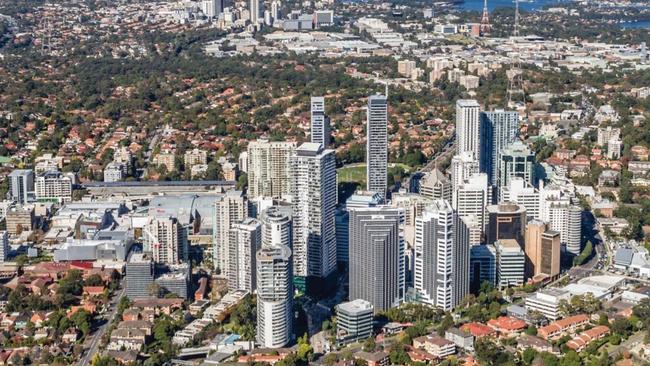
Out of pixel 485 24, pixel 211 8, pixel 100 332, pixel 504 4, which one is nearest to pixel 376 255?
pixel 100 332

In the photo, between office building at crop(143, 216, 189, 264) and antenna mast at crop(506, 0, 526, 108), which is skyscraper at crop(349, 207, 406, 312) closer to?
office building at crop(143, 216, 189, 264)

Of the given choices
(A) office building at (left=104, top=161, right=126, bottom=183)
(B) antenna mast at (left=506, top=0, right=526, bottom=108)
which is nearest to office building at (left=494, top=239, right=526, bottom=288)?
(A) office building at (left=104, top=161, right=126, bottom=183)

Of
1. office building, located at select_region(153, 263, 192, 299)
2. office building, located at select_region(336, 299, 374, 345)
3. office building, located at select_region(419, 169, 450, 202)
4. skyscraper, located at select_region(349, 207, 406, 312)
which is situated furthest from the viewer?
office building, located at select_region(419, 169, 450, 202)

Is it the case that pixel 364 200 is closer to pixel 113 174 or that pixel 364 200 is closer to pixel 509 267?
pixel 509 267

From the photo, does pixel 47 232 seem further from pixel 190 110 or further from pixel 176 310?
pixel 190 110

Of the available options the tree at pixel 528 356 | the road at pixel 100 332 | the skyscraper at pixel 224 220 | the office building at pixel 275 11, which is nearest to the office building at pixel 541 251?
the tree at pixel 528 356

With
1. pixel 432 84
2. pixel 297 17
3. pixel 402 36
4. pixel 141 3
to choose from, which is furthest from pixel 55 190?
pixel 141 3

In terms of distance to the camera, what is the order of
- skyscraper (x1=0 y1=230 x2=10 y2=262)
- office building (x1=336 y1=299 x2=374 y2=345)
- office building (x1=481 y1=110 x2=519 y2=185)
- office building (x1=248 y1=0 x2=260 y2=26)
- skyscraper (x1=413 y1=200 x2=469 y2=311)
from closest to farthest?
office building (x1=336 y1=299 x2=374 y2=345)
skyscraper (x1=413 y1=200 x2=469 y2=311)
skyscraper (x1=0 y1=230 x2=10 y2=262)
office building (x1=481 y1=110 x2=519 y2=185)
office building (x1=248 y1=0 x2=260 y2=26)

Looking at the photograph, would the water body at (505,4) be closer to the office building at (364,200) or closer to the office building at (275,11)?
the office building at (275,11)
